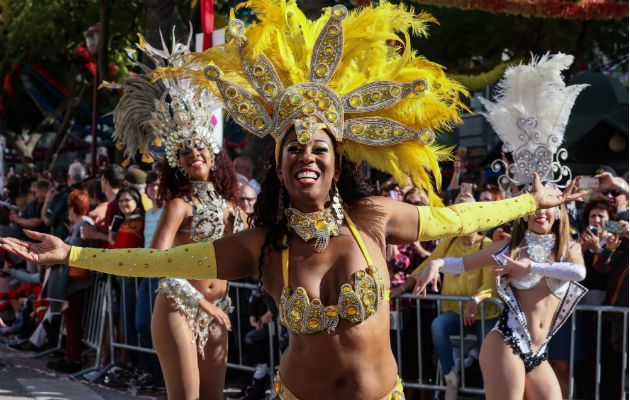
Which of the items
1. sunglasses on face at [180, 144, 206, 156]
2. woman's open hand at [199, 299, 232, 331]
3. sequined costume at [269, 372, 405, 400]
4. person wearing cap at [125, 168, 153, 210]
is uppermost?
sunglasses on face at [180, 144, 206, 156]

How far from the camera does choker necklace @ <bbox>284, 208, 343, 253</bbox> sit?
324 cm

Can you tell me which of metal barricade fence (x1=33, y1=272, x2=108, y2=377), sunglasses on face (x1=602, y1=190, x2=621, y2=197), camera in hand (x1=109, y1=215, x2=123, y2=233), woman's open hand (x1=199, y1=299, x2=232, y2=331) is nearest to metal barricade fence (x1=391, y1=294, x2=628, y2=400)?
sunglasses on face (x1=602, y1=190, x2=621, y2=197)

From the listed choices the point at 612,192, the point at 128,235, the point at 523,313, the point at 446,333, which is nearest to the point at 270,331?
the point at 446,333

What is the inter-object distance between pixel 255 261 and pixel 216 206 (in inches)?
70.4

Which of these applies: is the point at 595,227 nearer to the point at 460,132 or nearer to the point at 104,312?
the point at 104,312

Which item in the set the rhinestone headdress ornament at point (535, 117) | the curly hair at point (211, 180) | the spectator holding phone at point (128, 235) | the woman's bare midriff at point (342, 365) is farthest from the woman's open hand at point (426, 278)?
the spectator holding phone at point (128, 235)

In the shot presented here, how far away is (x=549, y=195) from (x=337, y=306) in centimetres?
134

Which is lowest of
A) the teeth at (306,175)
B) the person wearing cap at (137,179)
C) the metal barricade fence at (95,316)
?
the metal barricade fence at (95,316)

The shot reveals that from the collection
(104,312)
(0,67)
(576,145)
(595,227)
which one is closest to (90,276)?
(104,312)

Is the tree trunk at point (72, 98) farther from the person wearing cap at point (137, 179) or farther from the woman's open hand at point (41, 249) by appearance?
the woman's open hand at point (41, 249)

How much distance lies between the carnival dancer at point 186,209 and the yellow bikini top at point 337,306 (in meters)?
1.66

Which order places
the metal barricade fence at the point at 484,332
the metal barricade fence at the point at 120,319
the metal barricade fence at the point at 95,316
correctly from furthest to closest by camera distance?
1. the metal barricade fence at the point at 95,316
2. the metal barricade fence at the point at 120,319
3. the metal barricade fence at the point at 484,332

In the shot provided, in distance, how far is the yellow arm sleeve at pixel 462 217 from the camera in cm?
341

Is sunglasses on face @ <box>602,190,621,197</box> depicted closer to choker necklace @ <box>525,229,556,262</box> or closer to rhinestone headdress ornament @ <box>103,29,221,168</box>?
choker necklace @ <box>525,229,556,262</box>
